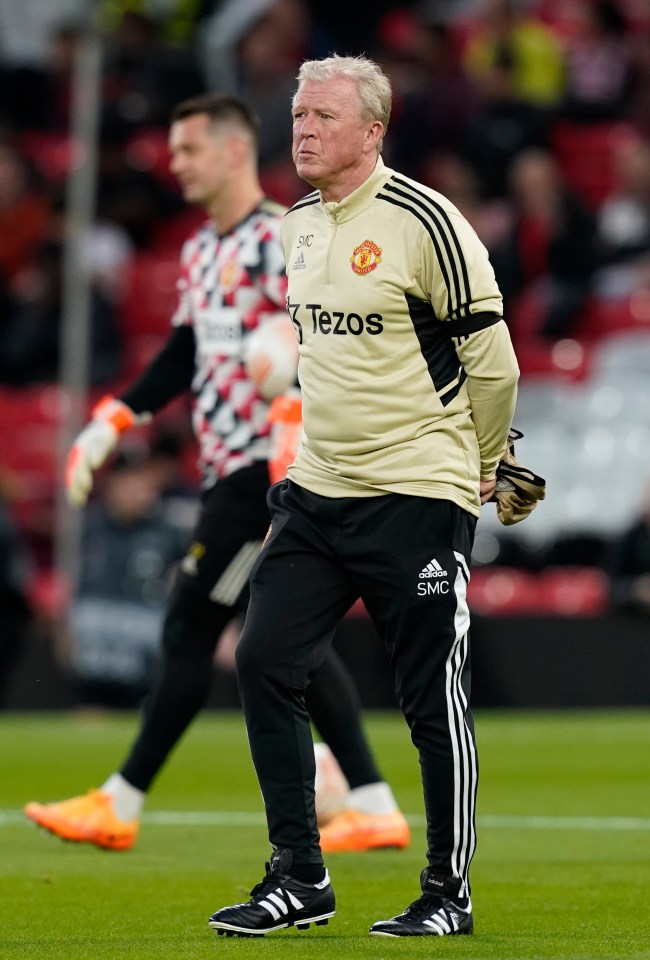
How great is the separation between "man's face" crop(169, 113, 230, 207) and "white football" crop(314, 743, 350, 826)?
83.8 inches

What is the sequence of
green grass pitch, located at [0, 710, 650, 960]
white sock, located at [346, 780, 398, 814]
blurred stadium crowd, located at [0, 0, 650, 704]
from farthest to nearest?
blurred stadium crowd, located at [0, 0, 650, 704] < white sock, located at [346, 780, 398, 814] < green grass pitch, located at [0, 710, 650, 960]

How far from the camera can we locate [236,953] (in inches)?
189

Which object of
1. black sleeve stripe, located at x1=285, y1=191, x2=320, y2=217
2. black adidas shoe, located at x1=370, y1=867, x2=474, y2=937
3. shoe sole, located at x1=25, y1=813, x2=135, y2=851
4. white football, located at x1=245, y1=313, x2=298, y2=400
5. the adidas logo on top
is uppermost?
black sleeve stripe, located at x1=285, y1=191, x2=320, y2=217

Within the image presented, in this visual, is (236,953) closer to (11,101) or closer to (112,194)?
(112,194)

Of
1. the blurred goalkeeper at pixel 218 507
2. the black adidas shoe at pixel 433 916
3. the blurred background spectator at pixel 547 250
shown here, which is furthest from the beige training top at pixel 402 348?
the blurred background spectator at pixel 547 250

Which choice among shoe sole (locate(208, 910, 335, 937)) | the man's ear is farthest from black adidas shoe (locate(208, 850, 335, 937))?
the man's ear

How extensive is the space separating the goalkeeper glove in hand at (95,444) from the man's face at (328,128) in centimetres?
219

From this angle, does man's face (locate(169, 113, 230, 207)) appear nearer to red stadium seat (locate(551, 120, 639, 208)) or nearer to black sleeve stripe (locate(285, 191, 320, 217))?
black sleeve stripe (locate(285, 191, 320, 217))

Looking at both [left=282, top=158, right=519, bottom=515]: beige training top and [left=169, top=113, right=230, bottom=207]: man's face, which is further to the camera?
[left=169, top=113, right=230, bottom=207]: man's face

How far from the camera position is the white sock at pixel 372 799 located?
698cm

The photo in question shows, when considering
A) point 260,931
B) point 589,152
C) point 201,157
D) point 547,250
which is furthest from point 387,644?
point 589,152

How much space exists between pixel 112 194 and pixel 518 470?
12.6m

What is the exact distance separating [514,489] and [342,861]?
2.05 metres

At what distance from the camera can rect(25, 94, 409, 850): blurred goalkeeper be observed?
7.01 metres
